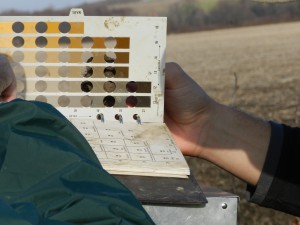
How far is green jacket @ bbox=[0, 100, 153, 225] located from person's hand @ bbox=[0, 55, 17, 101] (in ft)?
2.70

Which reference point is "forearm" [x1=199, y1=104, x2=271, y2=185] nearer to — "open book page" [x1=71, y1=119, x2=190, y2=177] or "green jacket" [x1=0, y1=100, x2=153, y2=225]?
"open book page" [x1=71, y1=119, x2=190, y2=177]

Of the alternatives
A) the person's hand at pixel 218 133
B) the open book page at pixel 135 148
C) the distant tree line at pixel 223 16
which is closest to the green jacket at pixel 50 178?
the open book page at pixel 135 148

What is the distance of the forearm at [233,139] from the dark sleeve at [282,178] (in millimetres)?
85

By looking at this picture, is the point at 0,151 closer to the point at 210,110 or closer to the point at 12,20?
the point at 12,20

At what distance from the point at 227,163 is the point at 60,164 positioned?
5.80 feet

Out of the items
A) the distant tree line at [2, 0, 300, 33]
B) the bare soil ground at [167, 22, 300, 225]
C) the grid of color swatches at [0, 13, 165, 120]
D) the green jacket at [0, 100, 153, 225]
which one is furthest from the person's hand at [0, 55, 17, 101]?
the distant tree line at [2, 0, 300, 33]

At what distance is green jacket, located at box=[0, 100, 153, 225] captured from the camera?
3.95ft

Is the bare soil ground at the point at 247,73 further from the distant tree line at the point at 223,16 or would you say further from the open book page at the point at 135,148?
the open book page at the point at 135,148

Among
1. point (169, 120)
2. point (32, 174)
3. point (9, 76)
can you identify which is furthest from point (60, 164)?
point (169, 120)

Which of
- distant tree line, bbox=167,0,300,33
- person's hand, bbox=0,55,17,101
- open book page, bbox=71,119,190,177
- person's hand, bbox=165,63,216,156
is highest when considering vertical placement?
person's hand, bbox=0,55,17,101

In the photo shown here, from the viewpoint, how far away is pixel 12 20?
234cm

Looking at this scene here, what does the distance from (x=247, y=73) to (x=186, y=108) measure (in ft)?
63.4

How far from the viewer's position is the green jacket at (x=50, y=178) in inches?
47.4

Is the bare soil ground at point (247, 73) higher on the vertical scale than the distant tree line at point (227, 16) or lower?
higher
